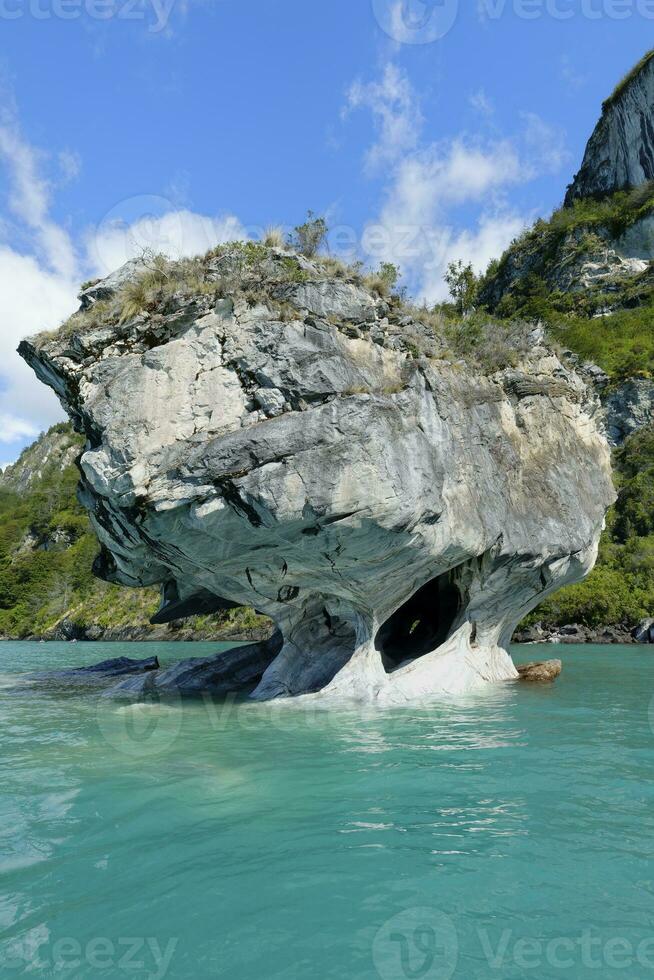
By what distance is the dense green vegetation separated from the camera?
70.9 meters

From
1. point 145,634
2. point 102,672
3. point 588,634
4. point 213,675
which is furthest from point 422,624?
point 145,634

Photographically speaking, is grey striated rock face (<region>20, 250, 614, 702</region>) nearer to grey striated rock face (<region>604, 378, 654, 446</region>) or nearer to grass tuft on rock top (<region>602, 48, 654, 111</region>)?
grey striated rock face (<region>604, 378, 654, 446</region>)

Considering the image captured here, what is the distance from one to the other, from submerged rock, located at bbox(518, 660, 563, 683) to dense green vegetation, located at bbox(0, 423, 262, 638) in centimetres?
4453

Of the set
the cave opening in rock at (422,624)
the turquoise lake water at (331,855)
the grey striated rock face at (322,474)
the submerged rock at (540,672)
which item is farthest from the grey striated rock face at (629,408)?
the turquoise lake water at (331,855)

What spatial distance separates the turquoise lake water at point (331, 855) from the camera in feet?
13.2

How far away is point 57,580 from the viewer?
8375 cm

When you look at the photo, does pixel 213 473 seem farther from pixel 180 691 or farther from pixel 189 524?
pixel 180 691

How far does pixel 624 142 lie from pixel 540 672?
8105 centimetres

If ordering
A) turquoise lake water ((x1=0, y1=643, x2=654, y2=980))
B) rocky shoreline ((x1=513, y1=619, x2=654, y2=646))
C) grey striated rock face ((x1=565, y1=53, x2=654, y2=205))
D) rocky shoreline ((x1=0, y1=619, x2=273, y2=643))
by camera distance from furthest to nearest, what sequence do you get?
grey striated rock face ((x1=565, y1=53, x2=654, y2=205))
rocky shoreline ((x1=0, y1=619, x2=273, y2=643))
rocky shoreline ((x1=513, y1=619, x2=654, y2=646))
turquoise lake water ((x1=0, y1=643, x2=654, y2=980))

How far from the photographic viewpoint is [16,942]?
13.8ft

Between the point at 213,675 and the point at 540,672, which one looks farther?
the point at 540,672

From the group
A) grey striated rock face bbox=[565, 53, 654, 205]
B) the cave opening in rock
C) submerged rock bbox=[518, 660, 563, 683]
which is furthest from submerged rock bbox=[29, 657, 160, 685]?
grey striated rock face bbox=[565, 53, 654, 205]

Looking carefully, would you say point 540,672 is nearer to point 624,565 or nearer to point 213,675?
point 213,675

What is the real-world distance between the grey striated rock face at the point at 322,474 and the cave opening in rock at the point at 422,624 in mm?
195
